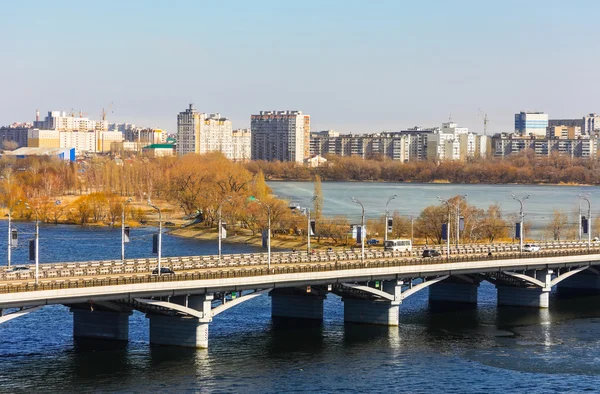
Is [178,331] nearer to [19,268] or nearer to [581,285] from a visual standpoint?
[19,268]

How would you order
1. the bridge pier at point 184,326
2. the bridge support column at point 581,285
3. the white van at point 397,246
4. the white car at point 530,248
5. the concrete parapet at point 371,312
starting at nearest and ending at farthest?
the bridge pier at point 184,326 → the concrete parapet at point 371,312 → the white van at point 397,246 → the white car at point 530,248 → the bridge support column at point 581,285

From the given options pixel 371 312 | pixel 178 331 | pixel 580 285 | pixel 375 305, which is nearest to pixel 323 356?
pixel 178 331

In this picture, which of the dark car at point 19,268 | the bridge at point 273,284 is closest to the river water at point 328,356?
the bridge at point 273,284

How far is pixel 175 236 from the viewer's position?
127 meters

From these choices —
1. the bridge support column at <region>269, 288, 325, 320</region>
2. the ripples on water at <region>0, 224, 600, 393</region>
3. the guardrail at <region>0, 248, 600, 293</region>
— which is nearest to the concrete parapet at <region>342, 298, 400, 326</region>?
the ripples on water at <region>0, 224, 600, 393</region>

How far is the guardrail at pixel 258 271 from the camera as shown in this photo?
50.0m

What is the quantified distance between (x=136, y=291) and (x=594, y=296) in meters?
43.6

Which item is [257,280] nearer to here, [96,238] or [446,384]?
[446,384]

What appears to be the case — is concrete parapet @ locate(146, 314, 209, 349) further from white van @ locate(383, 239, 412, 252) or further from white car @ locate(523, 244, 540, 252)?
white car @ locate(523, 244, 540, 252)

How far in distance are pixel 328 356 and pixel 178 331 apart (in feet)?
25.5

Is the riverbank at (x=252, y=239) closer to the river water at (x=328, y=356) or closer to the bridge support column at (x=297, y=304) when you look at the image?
the river water at (x=328, y=356)

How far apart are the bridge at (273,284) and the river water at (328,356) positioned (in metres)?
1.45

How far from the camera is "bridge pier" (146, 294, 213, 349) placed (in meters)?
55.8

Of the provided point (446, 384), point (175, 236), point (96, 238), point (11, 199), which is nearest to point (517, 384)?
point (446, 384)
